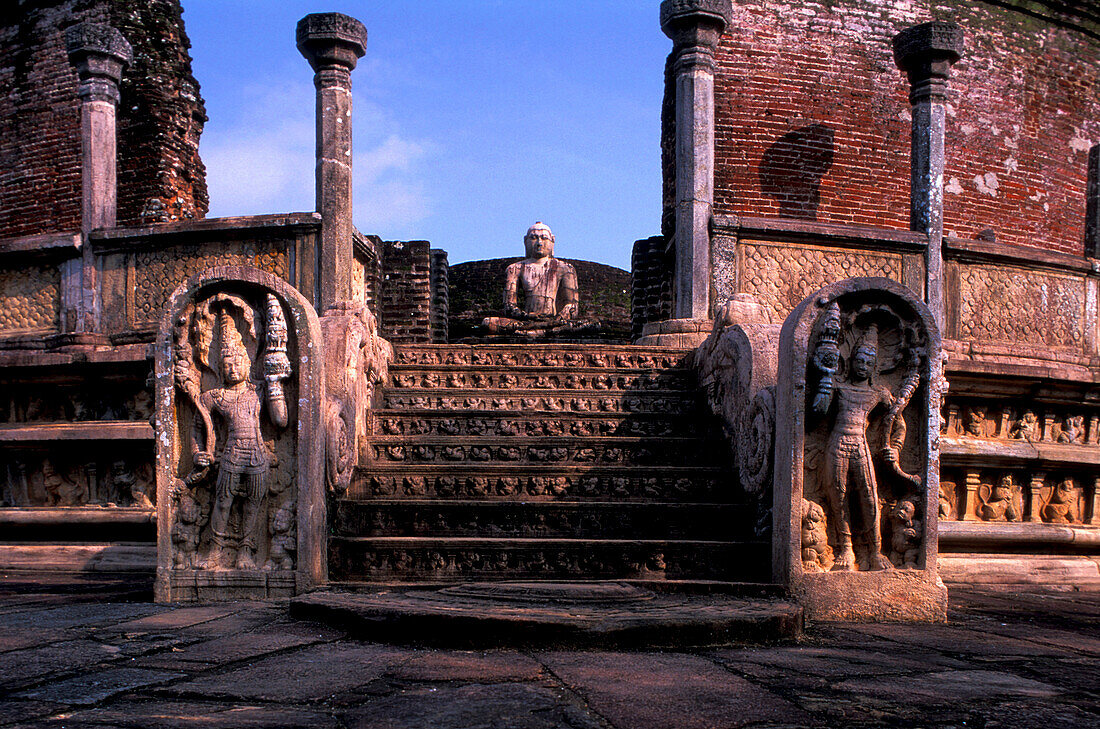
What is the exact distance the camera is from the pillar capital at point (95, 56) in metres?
8.39

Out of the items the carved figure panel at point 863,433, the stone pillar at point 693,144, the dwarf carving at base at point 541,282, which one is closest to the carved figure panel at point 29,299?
the stone pillar at point 693,144

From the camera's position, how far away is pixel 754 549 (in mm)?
4484

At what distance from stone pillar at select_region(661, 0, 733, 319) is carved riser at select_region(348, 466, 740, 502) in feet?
9.28

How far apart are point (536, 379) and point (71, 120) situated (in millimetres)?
9346

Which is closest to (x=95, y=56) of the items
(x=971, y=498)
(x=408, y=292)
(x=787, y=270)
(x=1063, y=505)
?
(x=408, y=292)

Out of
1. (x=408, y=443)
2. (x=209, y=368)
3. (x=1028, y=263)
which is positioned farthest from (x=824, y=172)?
(x=209, y=368)

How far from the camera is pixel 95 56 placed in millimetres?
8422

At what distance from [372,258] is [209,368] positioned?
167 inches

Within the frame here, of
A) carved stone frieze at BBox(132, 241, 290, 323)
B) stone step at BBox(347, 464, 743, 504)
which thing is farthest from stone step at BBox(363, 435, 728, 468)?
carved stone frieze at BBox(132, 241, 290, 323)

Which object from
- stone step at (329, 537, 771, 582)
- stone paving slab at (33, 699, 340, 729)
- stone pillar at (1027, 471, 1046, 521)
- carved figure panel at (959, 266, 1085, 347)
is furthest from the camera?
carved figure panel at (959, 266, 1085, 347)

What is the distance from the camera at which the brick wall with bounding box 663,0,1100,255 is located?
1074 centimetres

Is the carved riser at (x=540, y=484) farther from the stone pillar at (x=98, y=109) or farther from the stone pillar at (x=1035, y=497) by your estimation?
the stone pillar at (x=98, y=109)

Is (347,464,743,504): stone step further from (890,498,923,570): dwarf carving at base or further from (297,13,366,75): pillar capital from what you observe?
(297,13,366,75): pillar capital

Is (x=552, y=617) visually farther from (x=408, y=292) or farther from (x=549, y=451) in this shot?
(x=408, y=292)
